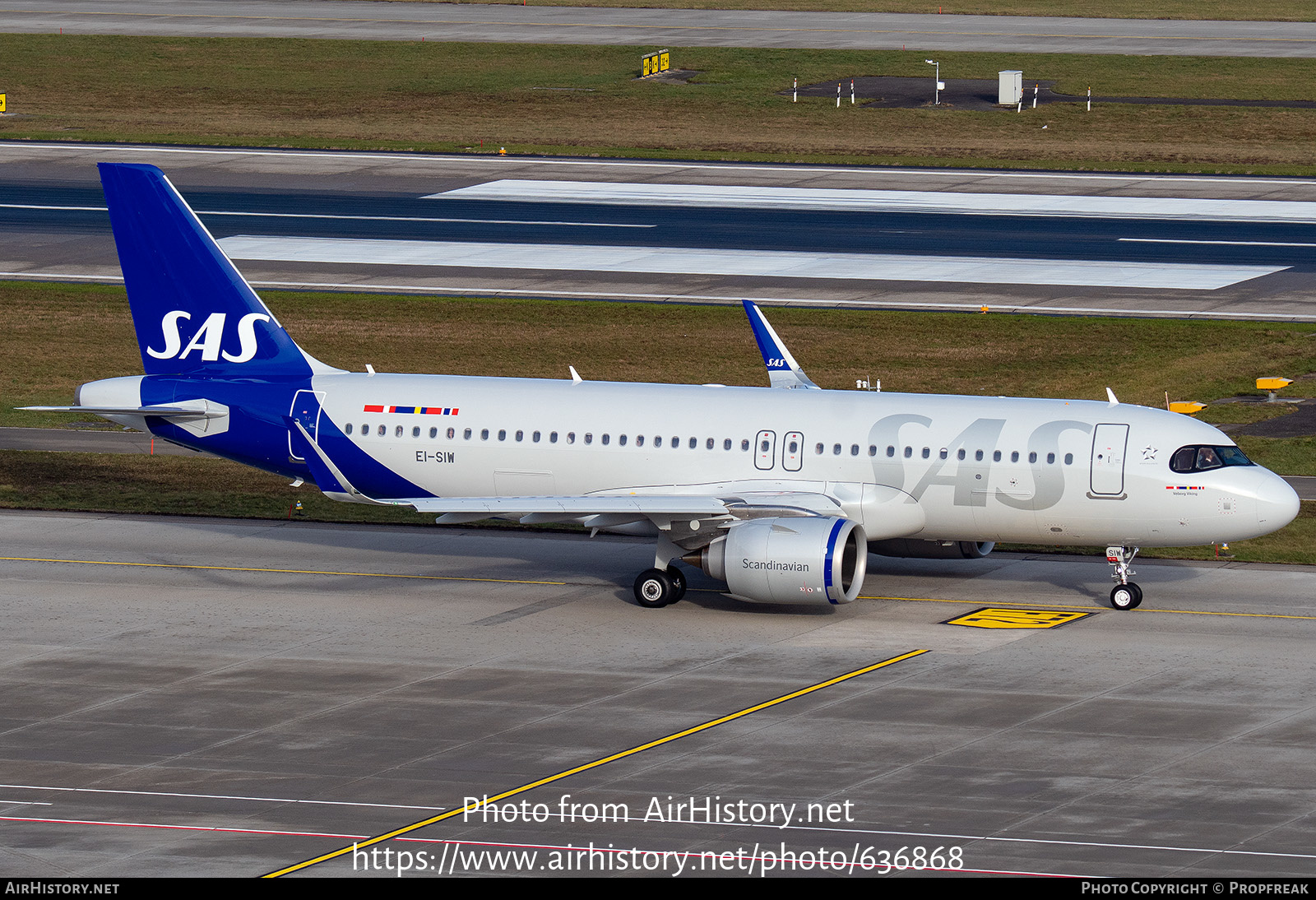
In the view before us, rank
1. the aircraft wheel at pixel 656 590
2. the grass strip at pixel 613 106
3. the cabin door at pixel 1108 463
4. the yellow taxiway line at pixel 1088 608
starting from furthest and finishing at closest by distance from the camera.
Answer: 1. the grass strip at pixel 613 106
2. the aircraft wheel at pixel 656 590
3. the yellow taxiway line at pixel 1088 608
4. the cabin door at pixel 1108 463

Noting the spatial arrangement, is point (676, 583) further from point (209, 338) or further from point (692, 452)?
point (209, 338)

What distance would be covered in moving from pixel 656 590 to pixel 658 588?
0.20 feet

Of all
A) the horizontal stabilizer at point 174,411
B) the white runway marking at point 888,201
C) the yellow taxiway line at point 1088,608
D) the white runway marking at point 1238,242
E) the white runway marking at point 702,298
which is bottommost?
the yellow taxiway line at point 1088,608

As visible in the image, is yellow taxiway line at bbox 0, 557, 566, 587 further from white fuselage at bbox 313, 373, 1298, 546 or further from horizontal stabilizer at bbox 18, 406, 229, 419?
horizontal stabilizer at bbox 18, 406, 229, 419

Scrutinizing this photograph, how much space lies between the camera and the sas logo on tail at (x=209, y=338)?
137 ft

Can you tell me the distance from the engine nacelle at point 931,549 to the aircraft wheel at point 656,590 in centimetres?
443

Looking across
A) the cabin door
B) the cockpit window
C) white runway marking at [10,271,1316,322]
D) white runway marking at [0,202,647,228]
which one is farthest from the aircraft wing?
white runway marking at [0,202,647,228]

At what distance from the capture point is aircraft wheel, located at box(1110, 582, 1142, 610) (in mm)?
38438

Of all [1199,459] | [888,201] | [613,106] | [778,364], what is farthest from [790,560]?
[613,106]

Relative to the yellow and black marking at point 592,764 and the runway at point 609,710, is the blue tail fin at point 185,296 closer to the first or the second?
the runway at point 609,710

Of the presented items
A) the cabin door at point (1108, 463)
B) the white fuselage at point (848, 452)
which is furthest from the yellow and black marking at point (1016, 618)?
the cabin door at point (1108, 463)

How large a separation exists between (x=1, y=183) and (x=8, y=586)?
1960 inches

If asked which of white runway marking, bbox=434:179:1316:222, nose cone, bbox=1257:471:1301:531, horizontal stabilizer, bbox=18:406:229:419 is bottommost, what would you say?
nose cone, bbox=1257:471:1301:531

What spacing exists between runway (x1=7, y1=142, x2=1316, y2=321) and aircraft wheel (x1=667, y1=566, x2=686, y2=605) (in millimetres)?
27491
